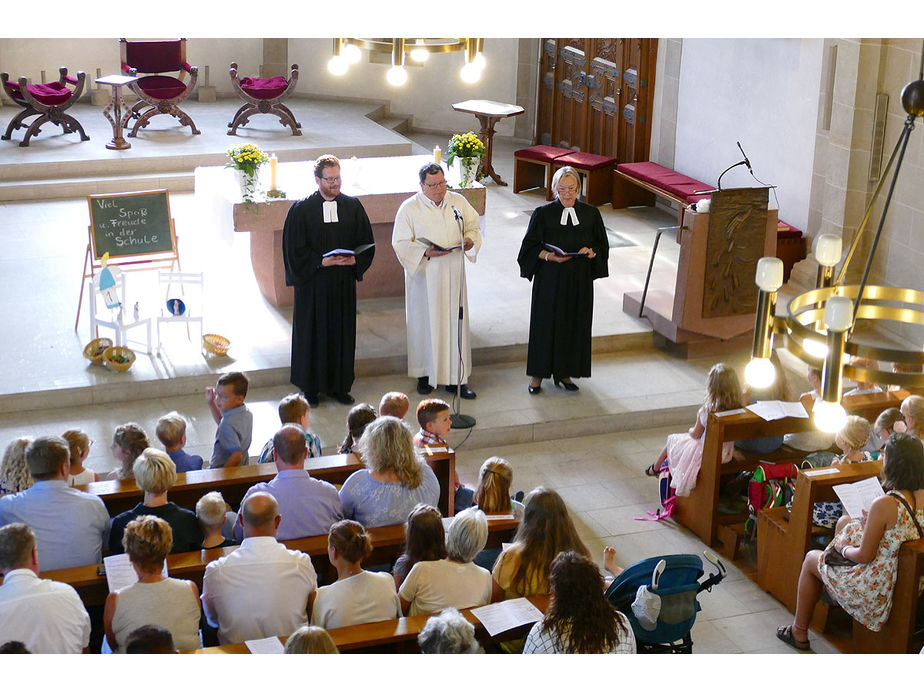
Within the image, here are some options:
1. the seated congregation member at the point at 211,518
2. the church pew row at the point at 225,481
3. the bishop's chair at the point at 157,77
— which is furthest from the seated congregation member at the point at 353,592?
the bishop's chair at the point at 157,77

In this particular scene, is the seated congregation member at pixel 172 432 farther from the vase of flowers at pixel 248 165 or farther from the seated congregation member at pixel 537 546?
the vase of flowers at pixel 248 165

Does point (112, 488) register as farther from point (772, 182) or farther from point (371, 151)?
point (371, 151)

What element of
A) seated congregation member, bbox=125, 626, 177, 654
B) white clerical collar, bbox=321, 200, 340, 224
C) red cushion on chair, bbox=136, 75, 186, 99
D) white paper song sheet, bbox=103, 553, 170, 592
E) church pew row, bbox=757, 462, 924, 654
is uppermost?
red cushion on chair, bbox=136, 75, 186, 99

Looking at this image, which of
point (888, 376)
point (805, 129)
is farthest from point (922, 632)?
point (805, 129)

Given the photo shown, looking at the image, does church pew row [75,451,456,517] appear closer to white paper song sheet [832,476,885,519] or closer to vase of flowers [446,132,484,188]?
white paper song sheet [832,476,885,519]

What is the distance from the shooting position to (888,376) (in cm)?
345

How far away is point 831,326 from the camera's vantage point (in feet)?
10.8

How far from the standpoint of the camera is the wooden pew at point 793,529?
5.87 meters

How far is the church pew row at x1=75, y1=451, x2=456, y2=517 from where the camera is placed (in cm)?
540

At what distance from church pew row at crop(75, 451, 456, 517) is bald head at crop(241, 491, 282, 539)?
3.20 feet

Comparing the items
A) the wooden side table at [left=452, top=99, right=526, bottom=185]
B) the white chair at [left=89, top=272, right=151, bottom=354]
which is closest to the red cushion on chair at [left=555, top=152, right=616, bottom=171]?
the wooden side table at [left=452, top=99, right=526, bottom=185]

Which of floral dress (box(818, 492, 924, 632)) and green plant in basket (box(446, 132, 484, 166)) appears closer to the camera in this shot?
floral dress (box(818, 492, 924, 632))

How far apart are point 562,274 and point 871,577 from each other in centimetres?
326
